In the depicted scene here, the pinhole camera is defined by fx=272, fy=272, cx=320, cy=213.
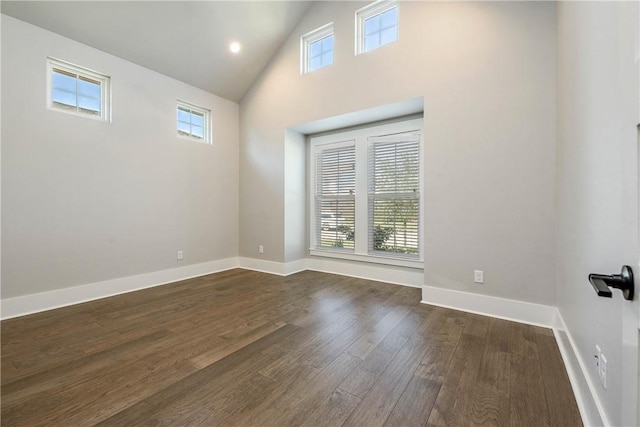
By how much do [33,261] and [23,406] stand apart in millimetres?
1994

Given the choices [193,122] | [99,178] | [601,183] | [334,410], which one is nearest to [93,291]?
[99,178]

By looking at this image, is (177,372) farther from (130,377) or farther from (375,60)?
(375,60)

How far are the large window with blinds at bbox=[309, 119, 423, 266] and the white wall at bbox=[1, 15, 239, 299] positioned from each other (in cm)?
173

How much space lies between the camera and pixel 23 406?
4.77ft

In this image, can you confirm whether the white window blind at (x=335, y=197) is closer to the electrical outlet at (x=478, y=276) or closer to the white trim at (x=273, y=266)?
the white trim at (x=273, y=266)

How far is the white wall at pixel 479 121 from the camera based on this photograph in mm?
2500

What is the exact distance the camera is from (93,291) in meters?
3.21

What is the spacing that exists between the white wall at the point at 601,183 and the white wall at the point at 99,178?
429 centimetres

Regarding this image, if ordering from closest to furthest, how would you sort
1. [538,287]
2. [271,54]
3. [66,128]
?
[538,287]
[66,128]
[271,54]

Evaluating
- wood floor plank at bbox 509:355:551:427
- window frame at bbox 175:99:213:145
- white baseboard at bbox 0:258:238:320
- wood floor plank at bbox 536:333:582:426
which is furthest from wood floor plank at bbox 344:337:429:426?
window frame at bbox 175:99:213:145

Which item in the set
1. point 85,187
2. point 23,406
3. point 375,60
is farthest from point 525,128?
point 85,187

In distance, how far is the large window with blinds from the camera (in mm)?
3734

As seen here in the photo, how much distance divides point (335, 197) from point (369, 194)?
0.62 m

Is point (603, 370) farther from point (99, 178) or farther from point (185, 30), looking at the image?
point (185, 30)
